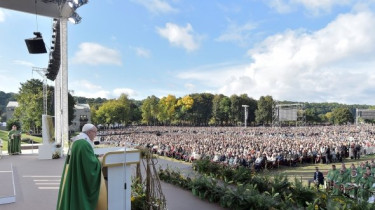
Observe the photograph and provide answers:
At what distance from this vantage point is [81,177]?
4023 mm

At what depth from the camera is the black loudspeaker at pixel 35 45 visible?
474 inches

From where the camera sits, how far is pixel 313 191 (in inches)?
256

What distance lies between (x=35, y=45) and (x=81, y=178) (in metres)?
10.1

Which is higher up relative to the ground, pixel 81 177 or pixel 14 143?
pixel 81 177

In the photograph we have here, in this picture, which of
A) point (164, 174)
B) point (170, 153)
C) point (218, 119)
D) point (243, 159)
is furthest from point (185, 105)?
point (164, 174)

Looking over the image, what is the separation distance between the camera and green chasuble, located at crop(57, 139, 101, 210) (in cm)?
399

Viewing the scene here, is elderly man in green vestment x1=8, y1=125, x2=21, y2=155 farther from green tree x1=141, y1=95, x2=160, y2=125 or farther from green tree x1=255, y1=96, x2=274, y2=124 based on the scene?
green tree x1=255, y1=96, x2=274, y2=124

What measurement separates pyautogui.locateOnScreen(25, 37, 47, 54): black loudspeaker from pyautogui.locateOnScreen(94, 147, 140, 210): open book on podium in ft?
31.9

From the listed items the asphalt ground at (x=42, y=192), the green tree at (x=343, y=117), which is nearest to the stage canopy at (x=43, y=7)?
the asphalt ground at (x=42, y=192)

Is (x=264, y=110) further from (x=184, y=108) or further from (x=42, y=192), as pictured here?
(x=42, y=192)

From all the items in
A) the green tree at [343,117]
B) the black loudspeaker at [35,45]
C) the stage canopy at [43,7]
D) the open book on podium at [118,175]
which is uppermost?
the stage canopy at [43,7]

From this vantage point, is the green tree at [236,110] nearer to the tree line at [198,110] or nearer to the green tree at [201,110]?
the tree line at [198,110]

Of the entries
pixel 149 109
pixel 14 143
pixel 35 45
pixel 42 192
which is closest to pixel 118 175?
pixel 42 192

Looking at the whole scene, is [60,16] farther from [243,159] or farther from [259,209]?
[259,209]
